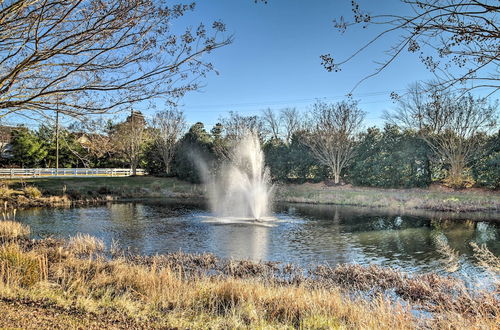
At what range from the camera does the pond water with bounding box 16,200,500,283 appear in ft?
37.0

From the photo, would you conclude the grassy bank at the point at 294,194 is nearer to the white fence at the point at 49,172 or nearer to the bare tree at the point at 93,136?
the white fence at the point at 49,172

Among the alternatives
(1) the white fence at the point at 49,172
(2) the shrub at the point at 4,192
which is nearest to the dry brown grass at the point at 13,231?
(2) the shrub at the point at 4,192

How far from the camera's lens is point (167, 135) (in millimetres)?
41844

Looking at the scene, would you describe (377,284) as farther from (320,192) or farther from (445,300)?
(320,192)

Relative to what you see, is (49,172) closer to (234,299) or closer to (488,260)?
(234,299)

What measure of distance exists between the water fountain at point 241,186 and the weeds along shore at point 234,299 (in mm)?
10682

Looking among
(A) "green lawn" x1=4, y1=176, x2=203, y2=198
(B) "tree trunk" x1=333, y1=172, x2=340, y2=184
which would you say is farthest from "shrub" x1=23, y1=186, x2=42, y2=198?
(B) "tree trunk" x1=333, y1=172, x2=340, y2=184

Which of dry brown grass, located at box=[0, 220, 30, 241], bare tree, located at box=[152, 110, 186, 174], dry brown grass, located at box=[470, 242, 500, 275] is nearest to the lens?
dry brown grass, located at box=[470, 242, 500, 275]

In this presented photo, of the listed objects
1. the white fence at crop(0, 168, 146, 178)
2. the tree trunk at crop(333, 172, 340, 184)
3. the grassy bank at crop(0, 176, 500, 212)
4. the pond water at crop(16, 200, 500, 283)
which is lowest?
the pond water at crop(16, 200, 500, 283)

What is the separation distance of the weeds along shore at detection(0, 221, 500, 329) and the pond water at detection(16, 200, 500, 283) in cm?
176

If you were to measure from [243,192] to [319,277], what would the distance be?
17.2 metres

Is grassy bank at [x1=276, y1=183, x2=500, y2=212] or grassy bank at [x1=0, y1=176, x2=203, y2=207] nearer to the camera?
grassy bank at [x1=276, y1=183, x2=500, y2=212]

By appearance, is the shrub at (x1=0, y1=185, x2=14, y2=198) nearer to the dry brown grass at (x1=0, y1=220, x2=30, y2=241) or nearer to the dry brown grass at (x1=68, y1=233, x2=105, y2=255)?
the dry brown grass at (x1=0, y1=220, x2=30, y2=241)

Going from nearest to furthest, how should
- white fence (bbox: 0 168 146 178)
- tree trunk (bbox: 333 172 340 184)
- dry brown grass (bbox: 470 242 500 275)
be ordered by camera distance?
dry brown grass (bbox: 470 242 500 275) → tree trunk (bbox: 333 172 340 184) → white fence (bbox: 0 168 146 178)
